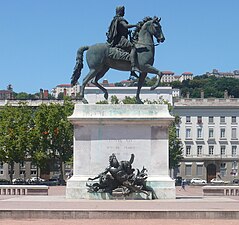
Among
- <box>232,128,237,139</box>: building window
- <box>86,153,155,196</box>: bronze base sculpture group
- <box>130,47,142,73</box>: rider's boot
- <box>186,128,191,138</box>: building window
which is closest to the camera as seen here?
<box>86,153,155,196</box>: bronze base sculpture group

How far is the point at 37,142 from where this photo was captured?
77750 mm

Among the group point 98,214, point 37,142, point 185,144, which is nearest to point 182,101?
point 185,144

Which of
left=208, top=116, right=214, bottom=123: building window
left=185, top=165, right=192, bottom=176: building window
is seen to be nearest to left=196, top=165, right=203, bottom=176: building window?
left=185, top=165, right=192, bottom=176: building window

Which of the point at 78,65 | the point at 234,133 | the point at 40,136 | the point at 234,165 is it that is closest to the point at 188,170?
the point at 234,165

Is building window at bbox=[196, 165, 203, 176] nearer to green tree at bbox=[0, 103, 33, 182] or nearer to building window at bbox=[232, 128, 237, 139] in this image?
building window at bbox=[232, 128, 237, 139]

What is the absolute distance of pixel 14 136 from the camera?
256 feet

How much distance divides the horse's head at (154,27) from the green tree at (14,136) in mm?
48440

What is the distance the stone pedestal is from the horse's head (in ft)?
10.5

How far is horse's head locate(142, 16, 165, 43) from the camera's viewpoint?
30.4 m

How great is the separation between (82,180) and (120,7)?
7670 millimetres

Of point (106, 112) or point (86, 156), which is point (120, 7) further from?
point (86, 156)

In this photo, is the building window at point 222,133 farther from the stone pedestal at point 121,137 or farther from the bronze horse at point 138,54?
the stone pedestal at point 121,137

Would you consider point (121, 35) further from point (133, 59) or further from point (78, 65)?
point (78, 65)

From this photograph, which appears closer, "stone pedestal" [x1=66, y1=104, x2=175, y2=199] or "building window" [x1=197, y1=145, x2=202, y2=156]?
"stone pedestal" [x1=66, y1=104, x2=175, y2=199]
